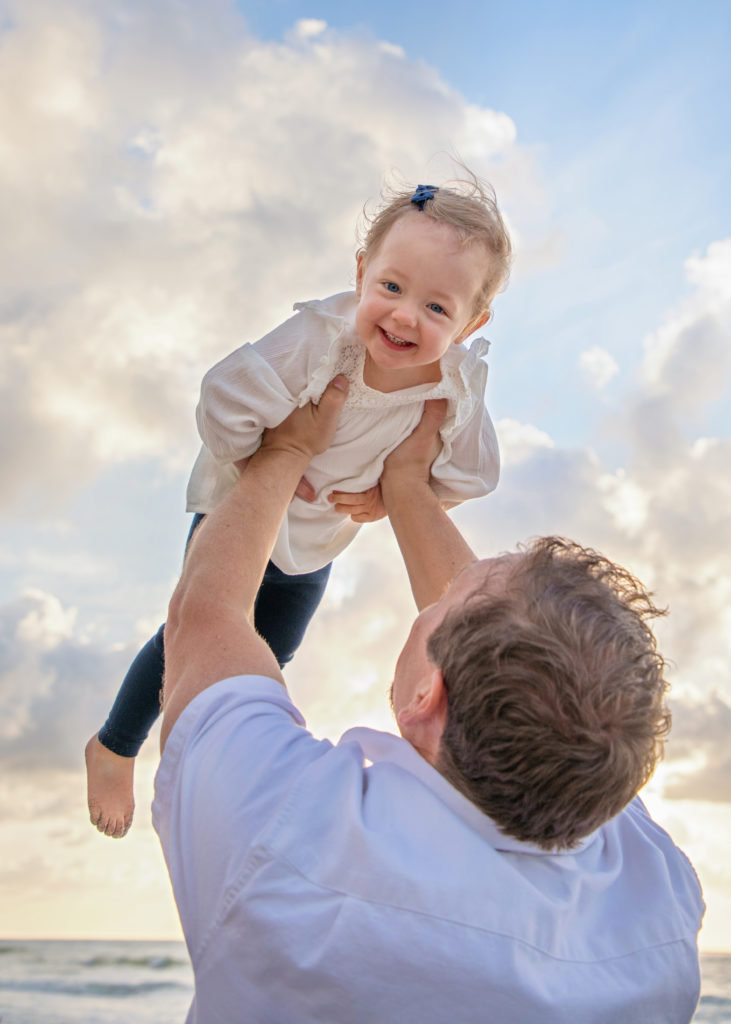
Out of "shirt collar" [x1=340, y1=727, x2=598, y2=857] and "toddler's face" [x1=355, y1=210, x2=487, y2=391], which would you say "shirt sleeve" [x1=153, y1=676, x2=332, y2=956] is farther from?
"toddler's face" [x1=355, y1=210, x2=487, y2=391]

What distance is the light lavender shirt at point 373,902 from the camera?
1380mm

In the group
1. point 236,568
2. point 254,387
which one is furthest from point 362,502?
point 236,568

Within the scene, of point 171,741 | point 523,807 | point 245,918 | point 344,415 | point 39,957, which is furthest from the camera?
point 39,957

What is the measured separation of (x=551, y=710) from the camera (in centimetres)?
152

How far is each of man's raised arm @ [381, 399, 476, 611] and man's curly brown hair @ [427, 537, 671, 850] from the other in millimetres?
1138

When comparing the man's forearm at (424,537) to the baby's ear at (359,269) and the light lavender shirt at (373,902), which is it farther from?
the light lavender shirt at (373,902)

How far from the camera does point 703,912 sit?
1.78m

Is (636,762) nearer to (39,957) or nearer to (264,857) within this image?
(264,857)

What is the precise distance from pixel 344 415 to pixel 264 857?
80.2 inches

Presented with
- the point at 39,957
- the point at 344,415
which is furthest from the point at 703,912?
the point at 39,957

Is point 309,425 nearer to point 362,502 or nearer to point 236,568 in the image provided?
point 362,502

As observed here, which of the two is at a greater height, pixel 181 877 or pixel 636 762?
pixel 636 762

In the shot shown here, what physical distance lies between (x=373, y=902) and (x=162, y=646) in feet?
8.13

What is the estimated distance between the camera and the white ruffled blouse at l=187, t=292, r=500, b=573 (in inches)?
120
